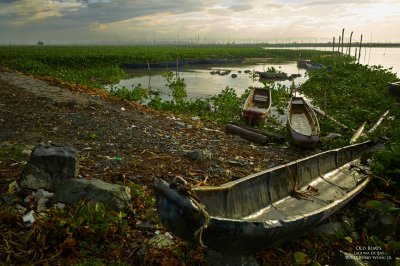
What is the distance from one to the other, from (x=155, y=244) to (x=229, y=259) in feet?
2.80

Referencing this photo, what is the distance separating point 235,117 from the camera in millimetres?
10461

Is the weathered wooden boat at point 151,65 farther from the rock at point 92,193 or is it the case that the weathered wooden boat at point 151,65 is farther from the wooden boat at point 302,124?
the rock at point 92,193

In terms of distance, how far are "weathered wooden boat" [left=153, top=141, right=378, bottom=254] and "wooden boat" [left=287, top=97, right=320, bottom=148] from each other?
121cm

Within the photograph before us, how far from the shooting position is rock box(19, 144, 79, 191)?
3389mm

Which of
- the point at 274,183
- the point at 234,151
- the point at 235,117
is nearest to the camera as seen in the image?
the point at 274,183

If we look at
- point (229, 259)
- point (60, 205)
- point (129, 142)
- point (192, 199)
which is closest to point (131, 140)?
point (129, 142)

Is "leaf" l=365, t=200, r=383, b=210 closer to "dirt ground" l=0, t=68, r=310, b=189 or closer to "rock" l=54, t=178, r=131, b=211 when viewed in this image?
"dirt ground" l=0, t=68, r=310, b=189

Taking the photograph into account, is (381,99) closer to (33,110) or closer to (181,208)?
(181,208)

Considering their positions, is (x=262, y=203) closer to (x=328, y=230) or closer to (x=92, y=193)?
(x=328, y=230)

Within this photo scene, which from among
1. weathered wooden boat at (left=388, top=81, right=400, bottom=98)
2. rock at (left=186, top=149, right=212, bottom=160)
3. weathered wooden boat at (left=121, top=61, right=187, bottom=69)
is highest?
weathered wooden boat at (left=121, top=61, right=187, bottom=69)

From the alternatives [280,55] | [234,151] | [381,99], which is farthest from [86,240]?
[280,55]

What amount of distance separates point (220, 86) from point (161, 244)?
16.2 m

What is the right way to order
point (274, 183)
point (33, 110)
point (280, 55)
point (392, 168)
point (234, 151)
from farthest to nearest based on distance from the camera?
1. point (280, 55)
2. point (33, 110)
3. point (234, 151)
4. point (392, 168)
5. point (274, 183)

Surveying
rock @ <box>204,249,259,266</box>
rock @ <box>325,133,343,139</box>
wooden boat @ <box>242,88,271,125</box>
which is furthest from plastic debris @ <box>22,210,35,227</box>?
rock @ <box>325,133,343,139</box>
